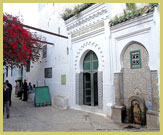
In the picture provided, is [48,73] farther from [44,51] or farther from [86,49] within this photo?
[86,49]

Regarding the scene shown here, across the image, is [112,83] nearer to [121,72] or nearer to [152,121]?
[121,72]

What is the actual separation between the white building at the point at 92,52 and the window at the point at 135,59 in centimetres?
34

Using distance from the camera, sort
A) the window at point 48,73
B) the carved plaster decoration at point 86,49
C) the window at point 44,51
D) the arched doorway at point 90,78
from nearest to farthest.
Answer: the carved plaster decoration at point 86,49, the arched doorway at point 90,78, the window at point 48,73, the window at point 44,51

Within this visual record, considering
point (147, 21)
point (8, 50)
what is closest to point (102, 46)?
point (147, 21)

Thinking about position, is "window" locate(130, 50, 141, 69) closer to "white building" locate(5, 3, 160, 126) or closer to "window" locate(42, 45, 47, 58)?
"white building" locate(5, 3, 160, 126)

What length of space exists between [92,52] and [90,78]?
1.26 metres

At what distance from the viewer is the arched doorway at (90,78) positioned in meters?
7.22

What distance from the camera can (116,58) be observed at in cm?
595

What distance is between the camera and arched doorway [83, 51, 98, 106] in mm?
7219

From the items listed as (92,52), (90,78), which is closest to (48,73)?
(90,78)

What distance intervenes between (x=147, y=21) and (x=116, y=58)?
1706mm

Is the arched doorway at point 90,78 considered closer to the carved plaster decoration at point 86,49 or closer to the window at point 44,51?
the carved plaster decoration at point 86,49

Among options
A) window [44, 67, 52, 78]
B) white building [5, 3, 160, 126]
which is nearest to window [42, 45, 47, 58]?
white building [5, 3, 160, 126]

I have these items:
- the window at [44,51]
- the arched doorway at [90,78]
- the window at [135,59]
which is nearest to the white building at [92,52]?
the arched doorway at [90,78]
